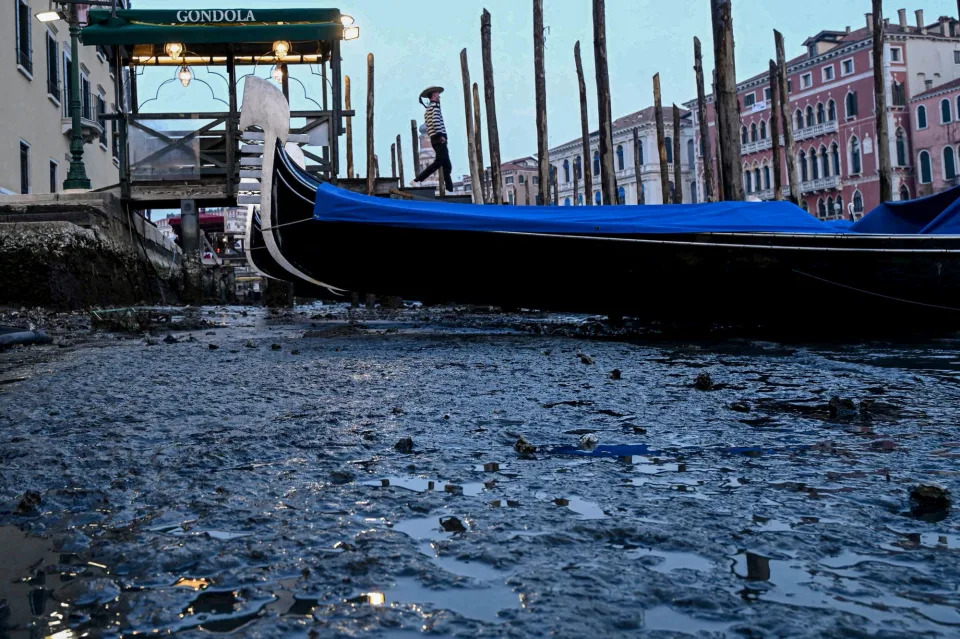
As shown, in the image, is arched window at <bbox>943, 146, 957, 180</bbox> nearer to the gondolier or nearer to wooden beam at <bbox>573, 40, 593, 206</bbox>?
wooden beam at <bbox>573, 40, 593, 206</bbox>

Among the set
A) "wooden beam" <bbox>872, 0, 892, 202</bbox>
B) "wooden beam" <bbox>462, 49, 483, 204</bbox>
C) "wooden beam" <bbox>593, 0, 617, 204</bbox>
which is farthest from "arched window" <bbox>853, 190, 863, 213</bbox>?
"wooden beam" <bbox>593, 0, 617, 204</bbox>

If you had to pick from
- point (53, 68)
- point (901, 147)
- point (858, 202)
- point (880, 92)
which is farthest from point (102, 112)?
point (901, 147)

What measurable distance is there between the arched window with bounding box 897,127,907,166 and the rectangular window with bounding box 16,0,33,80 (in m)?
40.6

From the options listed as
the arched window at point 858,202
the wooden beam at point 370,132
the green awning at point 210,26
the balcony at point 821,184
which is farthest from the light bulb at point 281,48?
the balcony at point 821,184

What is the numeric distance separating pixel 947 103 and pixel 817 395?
151 ft

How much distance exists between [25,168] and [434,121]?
708 cm

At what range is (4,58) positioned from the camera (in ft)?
47.8

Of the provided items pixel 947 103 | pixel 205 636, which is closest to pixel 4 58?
pixel 205 636

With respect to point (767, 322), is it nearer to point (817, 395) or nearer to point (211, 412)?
point (817, 395)

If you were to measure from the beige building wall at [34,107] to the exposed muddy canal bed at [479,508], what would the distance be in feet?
38.4

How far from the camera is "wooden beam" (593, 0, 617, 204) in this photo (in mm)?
Answer: 19298

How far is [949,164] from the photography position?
4325 cm

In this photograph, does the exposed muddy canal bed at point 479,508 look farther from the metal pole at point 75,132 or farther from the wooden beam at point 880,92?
the wooden beam at point 880,92

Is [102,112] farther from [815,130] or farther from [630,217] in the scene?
[815,130]
